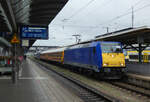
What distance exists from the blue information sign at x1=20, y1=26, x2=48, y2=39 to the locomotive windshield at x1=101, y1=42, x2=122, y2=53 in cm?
427

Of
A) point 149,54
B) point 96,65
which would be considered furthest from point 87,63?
point 149,54

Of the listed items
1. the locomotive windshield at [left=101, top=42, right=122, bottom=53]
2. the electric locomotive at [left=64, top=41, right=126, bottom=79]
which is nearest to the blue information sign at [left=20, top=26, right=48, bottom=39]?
the electric locomotive at [left=64, top=41, right=126, bottom=79]

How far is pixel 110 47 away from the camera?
50.3 ft

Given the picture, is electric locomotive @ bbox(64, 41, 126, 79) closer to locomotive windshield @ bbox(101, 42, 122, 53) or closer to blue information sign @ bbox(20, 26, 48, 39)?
locomotive windshield @ bbox(101, 42, 122, 53)

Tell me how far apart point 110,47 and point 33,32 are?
5567 millimetres

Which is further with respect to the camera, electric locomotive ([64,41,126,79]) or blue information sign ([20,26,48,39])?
electric locomotive ([64,41,126,79])

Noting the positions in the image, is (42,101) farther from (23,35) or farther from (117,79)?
(117,79)

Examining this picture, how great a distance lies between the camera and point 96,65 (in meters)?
14.7

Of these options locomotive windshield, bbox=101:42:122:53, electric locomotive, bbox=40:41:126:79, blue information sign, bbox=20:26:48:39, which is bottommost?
electric locomotive, bbox=40:41:126:79

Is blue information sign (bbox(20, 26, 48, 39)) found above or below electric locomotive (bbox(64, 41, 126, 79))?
above

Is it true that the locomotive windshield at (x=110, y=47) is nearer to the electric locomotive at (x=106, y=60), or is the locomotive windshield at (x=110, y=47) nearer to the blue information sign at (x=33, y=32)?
the electric locomotive at (x=106, y=60)

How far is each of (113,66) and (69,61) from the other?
951 centimetres

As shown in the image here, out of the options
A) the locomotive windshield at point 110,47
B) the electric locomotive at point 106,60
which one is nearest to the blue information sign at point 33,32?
the electric locomotive at point 106,60

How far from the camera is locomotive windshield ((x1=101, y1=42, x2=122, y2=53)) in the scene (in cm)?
1498
